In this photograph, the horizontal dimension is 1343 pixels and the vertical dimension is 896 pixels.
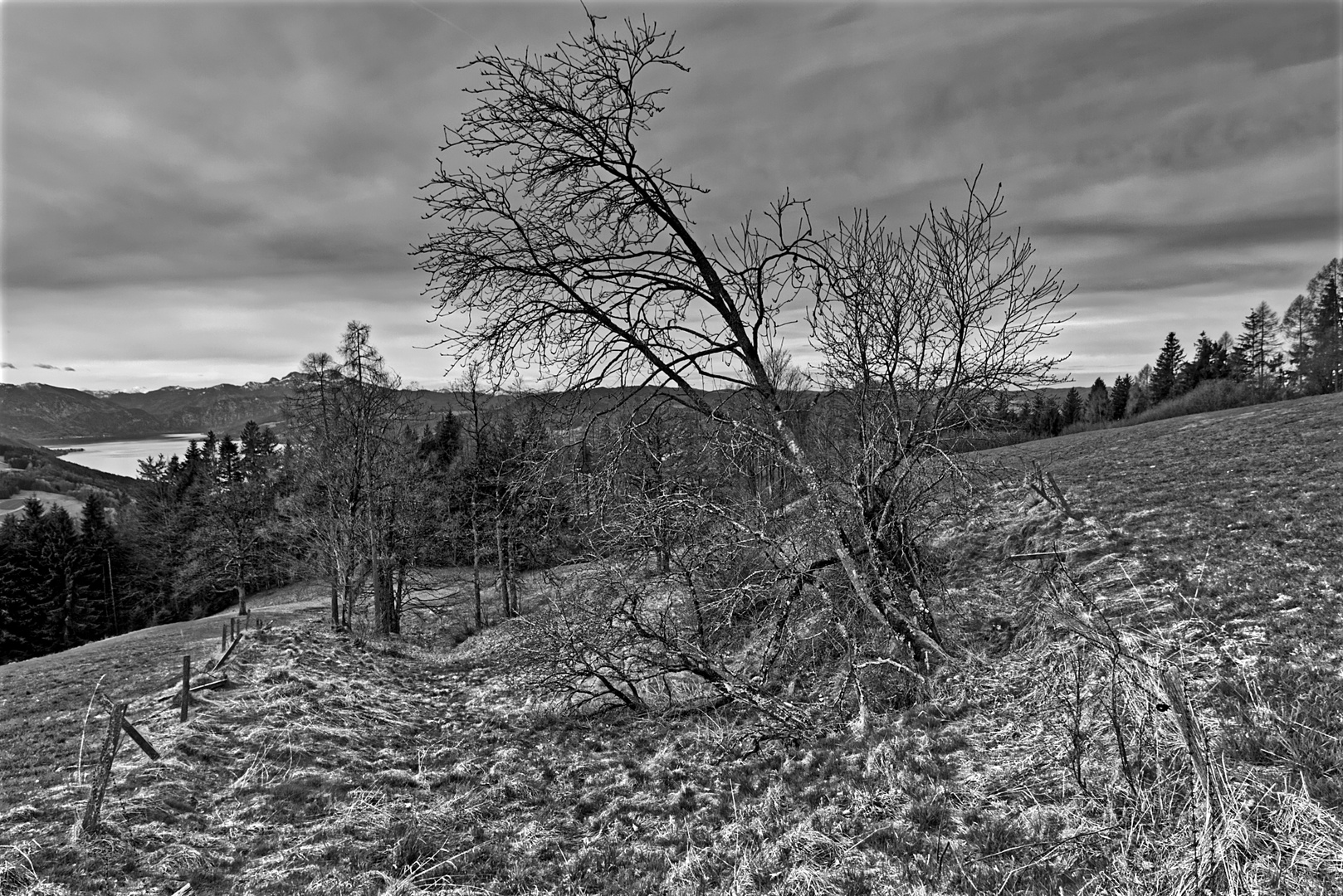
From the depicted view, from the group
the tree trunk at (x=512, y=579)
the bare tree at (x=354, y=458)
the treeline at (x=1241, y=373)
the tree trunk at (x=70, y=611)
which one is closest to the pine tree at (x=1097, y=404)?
the treeline at (x=1241, y=373)

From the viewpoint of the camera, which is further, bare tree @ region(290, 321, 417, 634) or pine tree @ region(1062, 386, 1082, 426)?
pine tree @ region(1062, 386, 1082, 426)

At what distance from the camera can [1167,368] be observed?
59.9 metres

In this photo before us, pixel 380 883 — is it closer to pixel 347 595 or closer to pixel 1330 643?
pixel 1330 643

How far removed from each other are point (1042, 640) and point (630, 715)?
5.92 m

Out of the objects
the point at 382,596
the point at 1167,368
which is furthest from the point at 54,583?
the point at 1167,368

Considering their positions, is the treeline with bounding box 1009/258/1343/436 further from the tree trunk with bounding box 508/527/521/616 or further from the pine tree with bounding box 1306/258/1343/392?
the tree trunk with bounding box 508/527/521/616

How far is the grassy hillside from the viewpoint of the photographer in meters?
3.52

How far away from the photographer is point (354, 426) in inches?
704

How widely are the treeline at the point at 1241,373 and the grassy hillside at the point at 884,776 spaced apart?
31822mm

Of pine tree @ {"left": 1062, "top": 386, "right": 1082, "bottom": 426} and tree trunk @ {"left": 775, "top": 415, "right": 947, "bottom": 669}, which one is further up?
pine tree @ {"left": 1062, "top": 386, "right": 1082, "bottom": 426}

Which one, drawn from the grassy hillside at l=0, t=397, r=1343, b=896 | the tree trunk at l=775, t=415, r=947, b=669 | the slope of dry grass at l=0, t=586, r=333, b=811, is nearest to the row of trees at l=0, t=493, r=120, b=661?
the slope of dry grass at l=0, t=586, r=333, b=811

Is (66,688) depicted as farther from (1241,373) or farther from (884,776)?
(1241,373)

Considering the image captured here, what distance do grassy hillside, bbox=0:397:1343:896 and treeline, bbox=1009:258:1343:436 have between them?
104 feet

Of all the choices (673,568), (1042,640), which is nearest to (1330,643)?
(1042,640)
